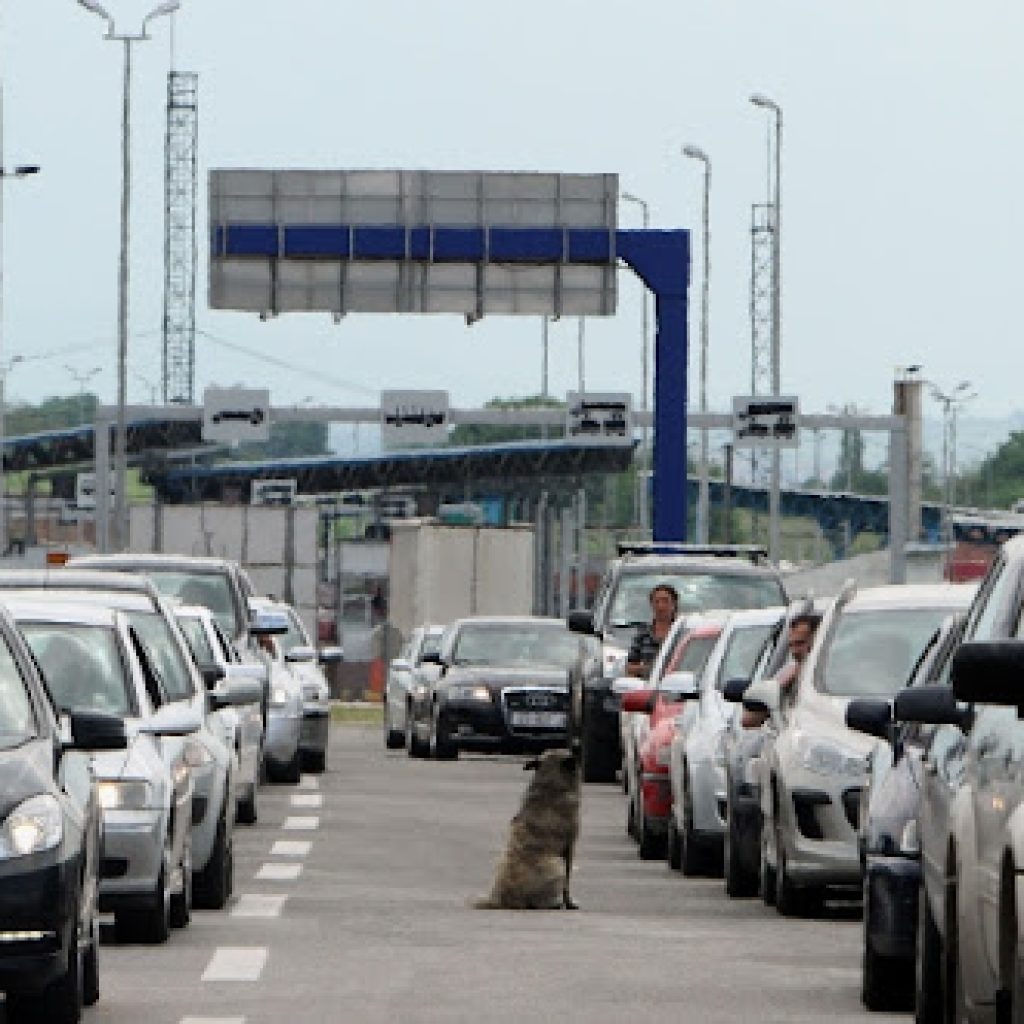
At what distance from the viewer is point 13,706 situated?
47.8ft

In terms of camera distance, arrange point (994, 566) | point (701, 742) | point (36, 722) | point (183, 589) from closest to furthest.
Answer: point (994, 566) < point (36, 722) < point (701, 742) < point (183, 589)

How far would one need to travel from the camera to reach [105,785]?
18.2m

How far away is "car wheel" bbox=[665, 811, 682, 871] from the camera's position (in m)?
25.7

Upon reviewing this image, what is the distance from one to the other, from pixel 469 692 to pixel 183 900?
25.5 meters

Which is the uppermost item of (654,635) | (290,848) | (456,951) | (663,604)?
(663,604)

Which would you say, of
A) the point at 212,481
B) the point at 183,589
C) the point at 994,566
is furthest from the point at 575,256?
the point at 212,481

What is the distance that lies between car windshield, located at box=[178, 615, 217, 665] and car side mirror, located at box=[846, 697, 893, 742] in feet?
46.5

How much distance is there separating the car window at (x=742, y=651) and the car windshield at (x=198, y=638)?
412 cm

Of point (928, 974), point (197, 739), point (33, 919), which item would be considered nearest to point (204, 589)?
point (197, 739)

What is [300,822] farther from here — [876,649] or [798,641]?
[876,649]

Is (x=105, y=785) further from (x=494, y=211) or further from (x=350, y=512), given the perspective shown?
(x=350, y=512)

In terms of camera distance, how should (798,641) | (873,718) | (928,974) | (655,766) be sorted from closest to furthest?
(928,974) < (873,718) < (798,641) < (655,766)

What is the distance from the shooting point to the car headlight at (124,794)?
18.1 meters

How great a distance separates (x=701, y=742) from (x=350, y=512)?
140 metres
